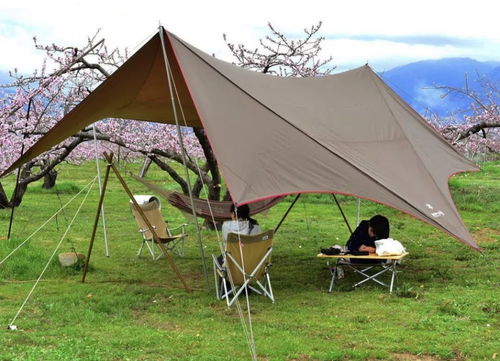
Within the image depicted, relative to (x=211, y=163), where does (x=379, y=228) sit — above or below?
below

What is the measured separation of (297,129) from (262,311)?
68.2 inches

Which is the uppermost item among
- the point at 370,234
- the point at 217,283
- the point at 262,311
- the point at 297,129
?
the point at 297,129

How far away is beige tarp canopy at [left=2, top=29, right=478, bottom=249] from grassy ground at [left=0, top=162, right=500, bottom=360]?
90cm

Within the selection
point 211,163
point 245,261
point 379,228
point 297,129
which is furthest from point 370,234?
point 211,163

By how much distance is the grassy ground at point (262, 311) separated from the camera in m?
4.37

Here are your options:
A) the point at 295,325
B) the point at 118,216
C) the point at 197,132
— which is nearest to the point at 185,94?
the point at 197,132

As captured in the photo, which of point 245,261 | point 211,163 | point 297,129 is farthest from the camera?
point 211,163

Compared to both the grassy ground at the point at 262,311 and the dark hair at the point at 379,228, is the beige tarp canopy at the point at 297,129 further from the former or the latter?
the grassy ground at the point at 262,311

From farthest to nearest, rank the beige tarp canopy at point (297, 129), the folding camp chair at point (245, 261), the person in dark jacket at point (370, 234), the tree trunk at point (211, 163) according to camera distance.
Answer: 1. the tree trunk at point (211, 163)
2. the person in dark jacket at point (370, 234)
3. the folding camp chair at point (245, 261)
4. the beige tarp canopy at point (297, 129)

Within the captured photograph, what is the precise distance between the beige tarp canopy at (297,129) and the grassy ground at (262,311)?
2.96ft

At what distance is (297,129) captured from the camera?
19.9 ft

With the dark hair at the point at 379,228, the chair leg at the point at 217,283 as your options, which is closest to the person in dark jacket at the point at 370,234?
the dark hair at the point at 379,228

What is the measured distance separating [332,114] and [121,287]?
2865mm

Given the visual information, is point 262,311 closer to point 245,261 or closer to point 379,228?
point 245,261
